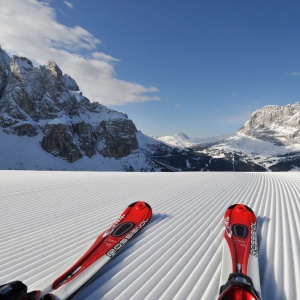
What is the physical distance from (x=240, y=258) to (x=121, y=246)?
9.57ft

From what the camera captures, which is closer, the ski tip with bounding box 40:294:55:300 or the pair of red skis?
the pair of red skis

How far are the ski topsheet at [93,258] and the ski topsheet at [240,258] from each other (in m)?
2.59

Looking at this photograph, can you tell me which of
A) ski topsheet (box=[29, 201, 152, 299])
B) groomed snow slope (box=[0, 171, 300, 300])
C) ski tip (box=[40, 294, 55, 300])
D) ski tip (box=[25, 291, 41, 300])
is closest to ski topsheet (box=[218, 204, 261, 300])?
groomed snow slope (box=[0, 171, 300, 300])

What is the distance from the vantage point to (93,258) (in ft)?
20.7

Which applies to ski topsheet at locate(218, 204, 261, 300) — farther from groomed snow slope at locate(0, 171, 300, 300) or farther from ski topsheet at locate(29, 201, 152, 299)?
ski topsheet at locate(29, 201, 152, 299)

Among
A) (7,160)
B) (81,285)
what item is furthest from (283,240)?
(7,160)

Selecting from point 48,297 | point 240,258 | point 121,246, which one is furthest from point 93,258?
point 240,258

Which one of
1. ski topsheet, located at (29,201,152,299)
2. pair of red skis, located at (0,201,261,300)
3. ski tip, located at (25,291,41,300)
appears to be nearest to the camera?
pair of red skis, located at (0,201,261,300)

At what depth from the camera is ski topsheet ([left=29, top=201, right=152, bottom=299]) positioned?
505 cm

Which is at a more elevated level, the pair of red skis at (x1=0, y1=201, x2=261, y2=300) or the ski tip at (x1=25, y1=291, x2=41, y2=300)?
the pair of red skis at (x1=0, y1=201, x2=261, y2=300)

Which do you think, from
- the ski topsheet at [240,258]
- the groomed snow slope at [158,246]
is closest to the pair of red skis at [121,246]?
the ski topsheet at [240,258]

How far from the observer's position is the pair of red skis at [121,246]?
173 inches

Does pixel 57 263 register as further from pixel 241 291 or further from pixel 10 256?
pixel 241 291

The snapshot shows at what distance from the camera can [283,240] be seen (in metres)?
7.39
